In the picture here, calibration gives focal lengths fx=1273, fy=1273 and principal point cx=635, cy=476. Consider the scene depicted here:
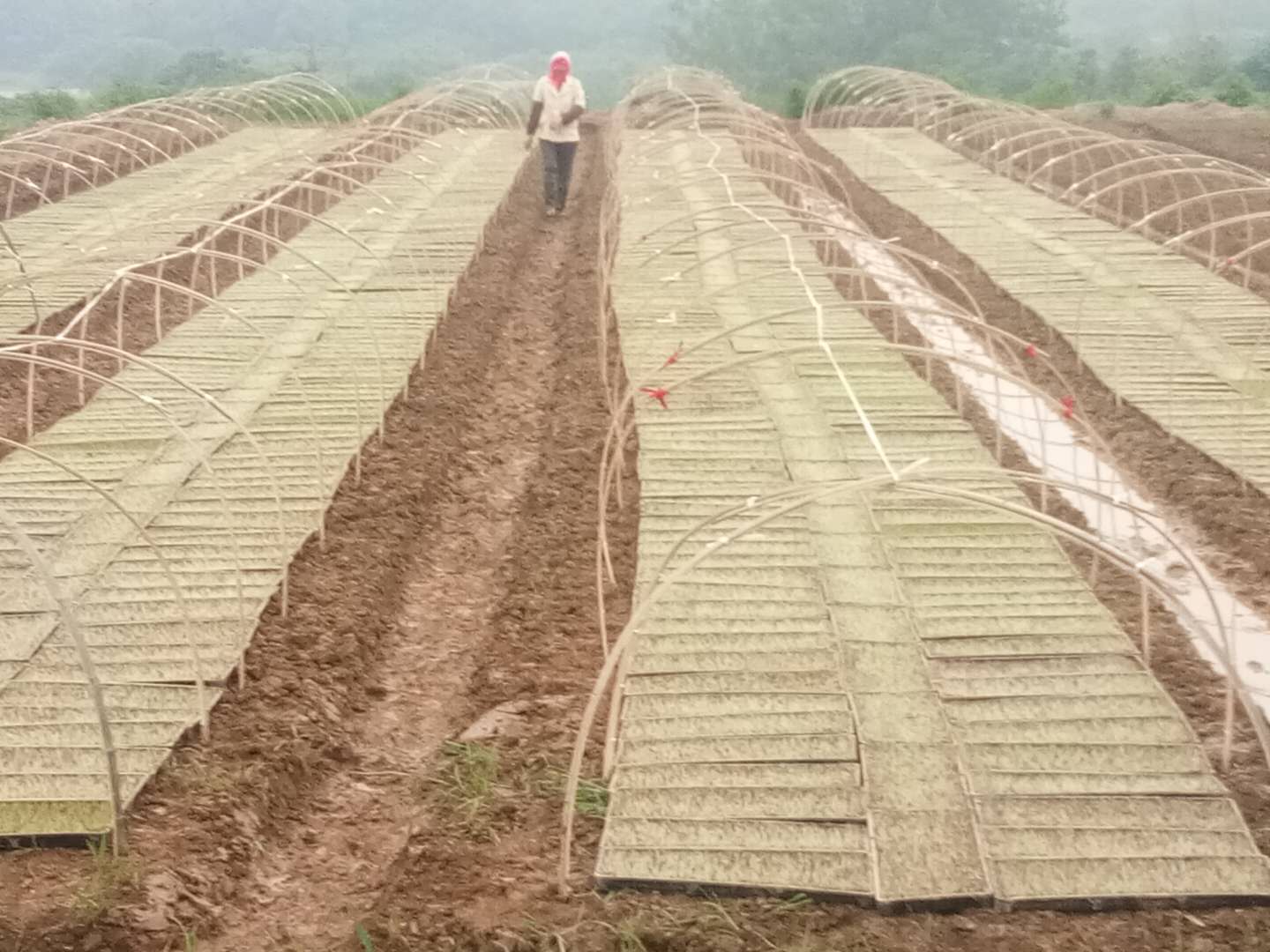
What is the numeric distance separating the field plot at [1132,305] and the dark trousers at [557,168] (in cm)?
461

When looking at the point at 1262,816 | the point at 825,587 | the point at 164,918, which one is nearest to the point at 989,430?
the point at 825,587

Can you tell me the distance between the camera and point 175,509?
8055 mm

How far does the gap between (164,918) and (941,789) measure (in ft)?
10.5

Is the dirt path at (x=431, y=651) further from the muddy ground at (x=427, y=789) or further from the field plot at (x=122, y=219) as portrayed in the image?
the field plot at (x=122, y=219)

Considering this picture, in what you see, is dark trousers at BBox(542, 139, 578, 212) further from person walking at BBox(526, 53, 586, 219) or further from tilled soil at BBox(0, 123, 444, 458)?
tilled soil at BBox(0, 123, 444, 458)

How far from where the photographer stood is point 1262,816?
5.47 metres

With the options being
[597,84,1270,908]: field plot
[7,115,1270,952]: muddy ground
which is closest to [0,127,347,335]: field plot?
[7,115,1270,952]: muddy ground

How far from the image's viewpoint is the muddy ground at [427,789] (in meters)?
4.84

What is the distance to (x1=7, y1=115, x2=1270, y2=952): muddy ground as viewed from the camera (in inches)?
191

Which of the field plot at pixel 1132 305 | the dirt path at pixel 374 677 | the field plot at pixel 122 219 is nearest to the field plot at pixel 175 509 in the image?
the dirt path at pixel 374 677

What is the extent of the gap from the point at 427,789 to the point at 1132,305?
30.2 ft

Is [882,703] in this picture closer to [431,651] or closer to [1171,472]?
[431,651]

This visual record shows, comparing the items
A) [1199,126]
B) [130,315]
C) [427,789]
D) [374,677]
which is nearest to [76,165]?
[130,315]

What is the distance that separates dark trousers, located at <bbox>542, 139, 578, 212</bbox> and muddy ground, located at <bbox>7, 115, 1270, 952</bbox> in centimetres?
749
